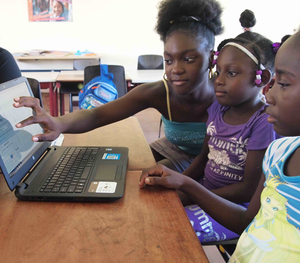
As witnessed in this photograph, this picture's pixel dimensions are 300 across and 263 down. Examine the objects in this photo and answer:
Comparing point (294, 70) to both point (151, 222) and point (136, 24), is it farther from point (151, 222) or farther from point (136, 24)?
point (136, 24)

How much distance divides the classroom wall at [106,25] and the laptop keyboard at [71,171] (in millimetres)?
5594

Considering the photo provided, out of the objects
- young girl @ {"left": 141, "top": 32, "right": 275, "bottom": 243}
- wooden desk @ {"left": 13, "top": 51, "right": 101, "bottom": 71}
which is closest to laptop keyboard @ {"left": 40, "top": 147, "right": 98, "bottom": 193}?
young girl @ {"left": 141, "top": 32, "right": 275, "bottom": 243}

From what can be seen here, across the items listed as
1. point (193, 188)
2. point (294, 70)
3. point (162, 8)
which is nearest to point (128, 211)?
point (193, 188)

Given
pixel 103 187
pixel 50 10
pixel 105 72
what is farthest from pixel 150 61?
pixel 103 187

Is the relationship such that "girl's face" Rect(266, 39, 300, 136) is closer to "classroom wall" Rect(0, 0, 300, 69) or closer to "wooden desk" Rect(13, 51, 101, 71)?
"wooden desk" Rect(13, 51, 101, 71)

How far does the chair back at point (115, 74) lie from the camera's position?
110 inches

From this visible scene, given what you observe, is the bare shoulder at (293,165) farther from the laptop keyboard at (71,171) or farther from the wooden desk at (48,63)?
the wooden desk at (48,63)

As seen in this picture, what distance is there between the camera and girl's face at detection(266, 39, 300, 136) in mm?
528

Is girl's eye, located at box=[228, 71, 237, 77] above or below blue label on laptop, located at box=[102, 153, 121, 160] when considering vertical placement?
above

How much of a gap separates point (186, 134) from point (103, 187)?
2.23ft

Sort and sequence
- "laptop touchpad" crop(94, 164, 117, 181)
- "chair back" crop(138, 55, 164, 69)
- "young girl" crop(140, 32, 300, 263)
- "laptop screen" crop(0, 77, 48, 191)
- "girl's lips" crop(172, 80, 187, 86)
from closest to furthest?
"young girl" crop(140, 32, 300, 263)
"laptop screen" crop(0, 77, 48, 191)
"laptop touchpad" crop(94, 164, 117, 181)
"girl's lips" crop(172, 80, 187, 86)
"chair back" crop(138, 55, 164, 69)

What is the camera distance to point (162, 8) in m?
1.25

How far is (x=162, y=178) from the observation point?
77cm

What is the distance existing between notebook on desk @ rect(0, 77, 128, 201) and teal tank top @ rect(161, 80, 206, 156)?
46 centimetres
